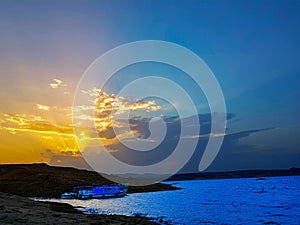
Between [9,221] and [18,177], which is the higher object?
[18,177]

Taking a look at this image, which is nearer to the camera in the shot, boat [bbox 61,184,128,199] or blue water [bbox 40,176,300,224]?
blue water [bbox 40,176,300,224]

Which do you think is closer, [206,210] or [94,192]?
[206,210]

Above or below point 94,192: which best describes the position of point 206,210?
below

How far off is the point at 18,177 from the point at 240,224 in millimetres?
135639

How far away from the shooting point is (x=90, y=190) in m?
110

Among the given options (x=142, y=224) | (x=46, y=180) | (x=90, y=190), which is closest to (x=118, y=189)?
(x=90, y=190)

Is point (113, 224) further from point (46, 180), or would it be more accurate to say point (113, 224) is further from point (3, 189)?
point (46, 180)

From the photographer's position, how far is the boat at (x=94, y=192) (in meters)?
107

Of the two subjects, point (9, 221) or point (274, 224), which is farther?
point (274, 224)

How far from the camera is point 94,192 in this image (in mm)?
110312

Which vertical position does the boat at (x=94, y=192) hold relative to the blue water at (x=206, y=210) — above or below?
above

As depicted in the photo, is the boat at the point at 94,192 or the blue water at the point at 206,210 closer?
the blue water at the point at 206,210

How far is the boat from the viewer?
350 ft

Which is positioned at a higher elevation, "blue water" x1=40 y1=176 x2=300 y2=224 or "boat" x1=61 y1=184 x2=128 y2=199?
"boat" x1=61 y1=184 x2=128 y2=199
